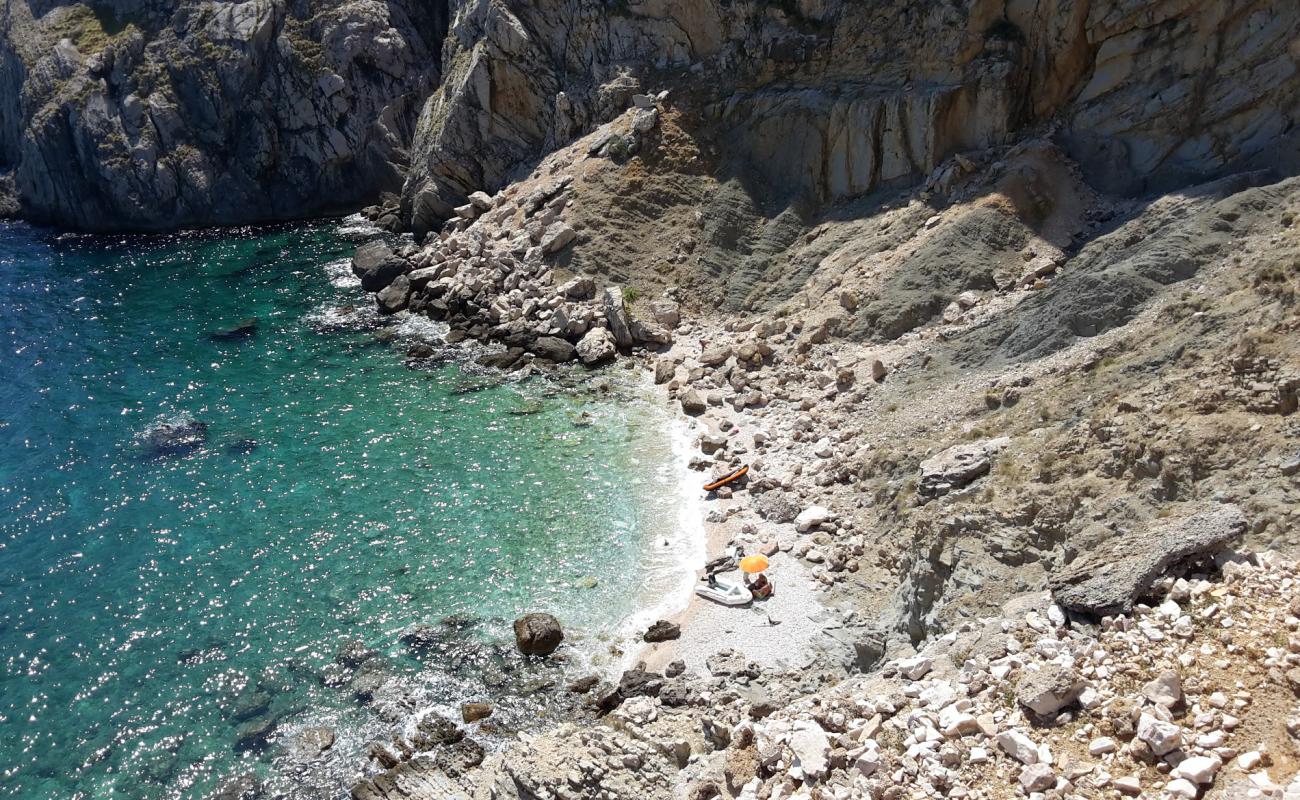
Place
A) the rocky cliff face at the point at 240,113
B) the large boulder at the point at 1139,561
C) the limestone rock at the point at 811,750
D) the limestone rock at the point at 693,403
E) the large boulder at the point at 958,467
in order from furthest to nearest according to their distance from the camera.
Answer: the rocky cliff face at the point at 240,113
the limestone rock at the point at 693,403
the large boulder at the point at 958,467
the large boulder at the point at 1139,561
the limestone rock at the point at 811,750

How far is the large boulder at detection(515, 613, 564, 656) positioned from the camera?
2152 cm

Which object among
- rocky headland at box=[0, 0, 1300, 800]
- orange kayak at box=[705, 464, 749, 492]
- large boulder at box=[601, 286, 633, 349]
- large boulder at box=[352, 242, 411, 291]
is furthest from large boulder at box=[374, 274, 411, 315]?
orange kayak at box=[705, 464, 749, 492]

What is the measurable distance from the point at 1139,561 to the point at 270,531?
22485 millimetres

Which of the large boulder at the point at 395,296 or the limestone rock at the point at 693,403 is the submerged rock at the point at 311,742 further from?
the large boulder at the point at 395,296

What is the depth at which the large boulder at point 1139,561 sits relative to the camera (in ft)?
44.7

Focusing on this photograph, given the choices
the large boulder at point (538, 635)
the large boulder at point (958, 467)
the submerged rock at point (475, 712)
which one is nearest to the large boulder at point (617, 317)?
the large boulder at point (538, 635)

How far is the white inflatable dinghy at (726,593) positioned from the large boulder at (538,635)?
361 cm

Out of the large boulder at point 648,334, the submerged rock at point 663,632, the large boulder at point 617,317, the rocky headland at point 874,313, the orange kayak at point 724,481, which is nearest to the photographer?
the rocky headland at point 874,313

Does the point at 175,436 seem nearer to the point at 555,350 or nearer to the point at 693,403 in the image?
the point at 555,350

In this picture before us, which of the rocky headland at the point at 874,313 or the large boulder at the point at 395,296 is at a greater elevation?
the rocky headland at the point at 874,313

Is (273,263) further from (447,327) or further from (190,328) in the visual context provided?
(447,327)

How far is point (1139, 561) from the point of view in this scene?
14.0 metres


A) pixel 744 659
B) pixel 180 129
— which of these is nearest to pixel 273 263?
pixel 180 129

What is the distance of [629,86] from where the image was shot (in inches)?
1644
